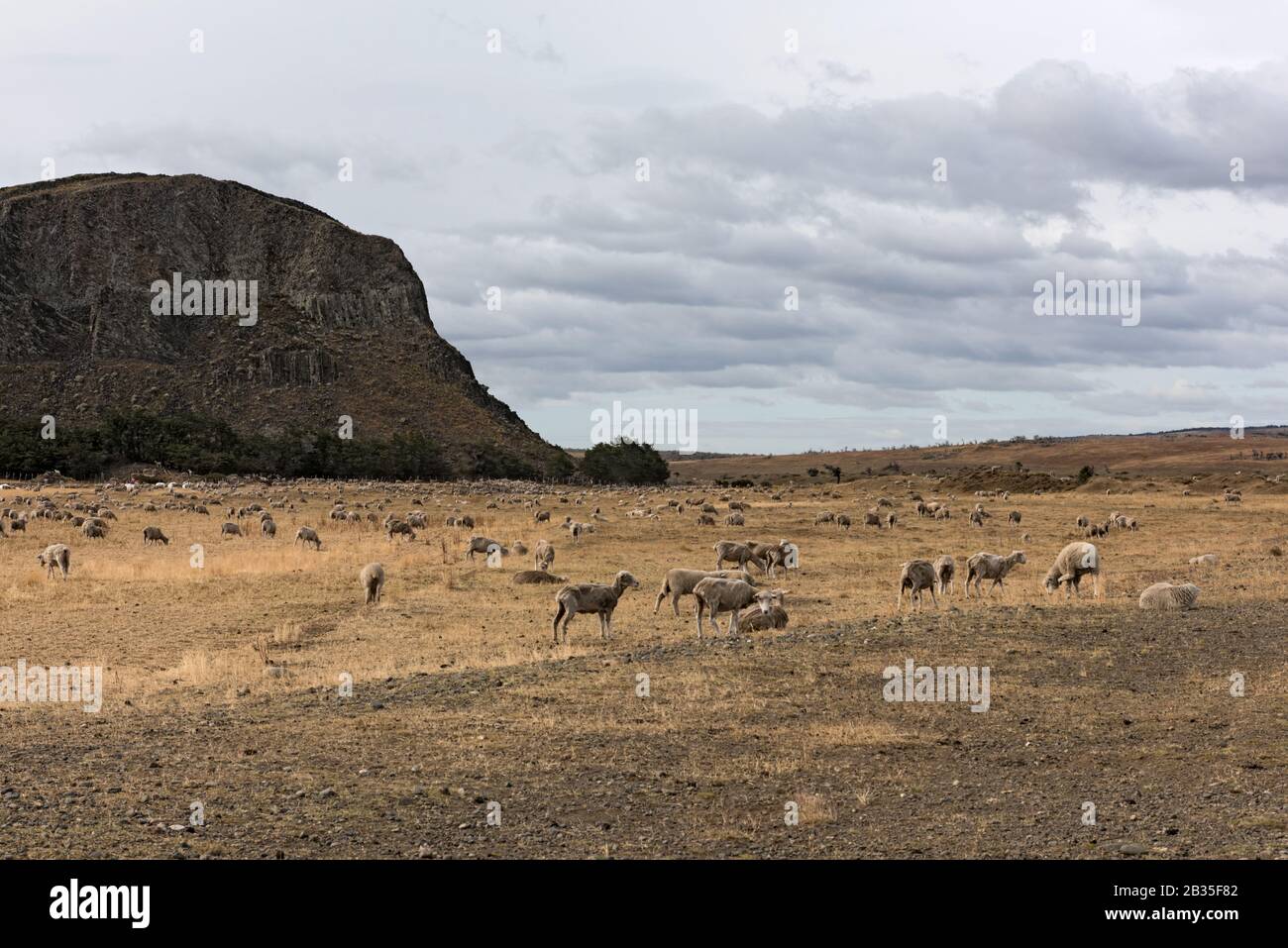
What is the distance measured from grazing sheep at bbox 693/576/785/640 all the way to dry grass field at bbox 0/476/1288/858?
82 cm

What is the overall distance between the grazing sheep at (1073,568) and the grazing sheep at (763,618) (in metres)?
7.13

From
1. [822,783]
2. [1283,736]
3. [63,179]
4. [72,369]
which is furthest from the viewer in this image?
[63,179]

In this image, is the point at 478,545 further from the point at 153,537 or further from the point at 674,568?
the point at 153,537

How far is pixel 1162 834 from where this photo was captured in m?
10.5

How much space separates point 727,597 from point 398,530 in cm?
2827

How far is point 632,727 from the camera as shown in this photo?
15.0 metres

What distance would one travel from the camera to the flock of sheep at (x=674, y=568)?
22.8 m

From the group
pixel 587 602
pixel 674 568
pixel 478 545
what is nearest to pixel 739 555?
pixel 674 568

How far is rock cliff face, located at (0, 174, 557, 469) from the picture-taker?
13838cm

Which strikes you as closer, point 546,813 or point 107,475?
point 546,813

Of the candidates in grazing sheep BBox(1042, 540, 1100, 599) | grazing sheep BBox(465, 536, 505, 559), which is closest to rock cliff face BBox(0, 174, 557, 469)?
grazing sheep BBox(465, 536, 505, 559)

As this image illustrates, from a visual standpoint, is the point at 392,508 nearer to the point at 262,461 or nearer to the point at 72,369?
the point at 262,461

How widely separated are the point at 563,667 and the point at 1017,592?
542 inches

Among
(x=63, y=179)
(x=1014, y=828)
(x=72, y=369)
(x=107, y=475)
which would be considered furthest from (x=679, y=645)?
(x=63, y=179)
